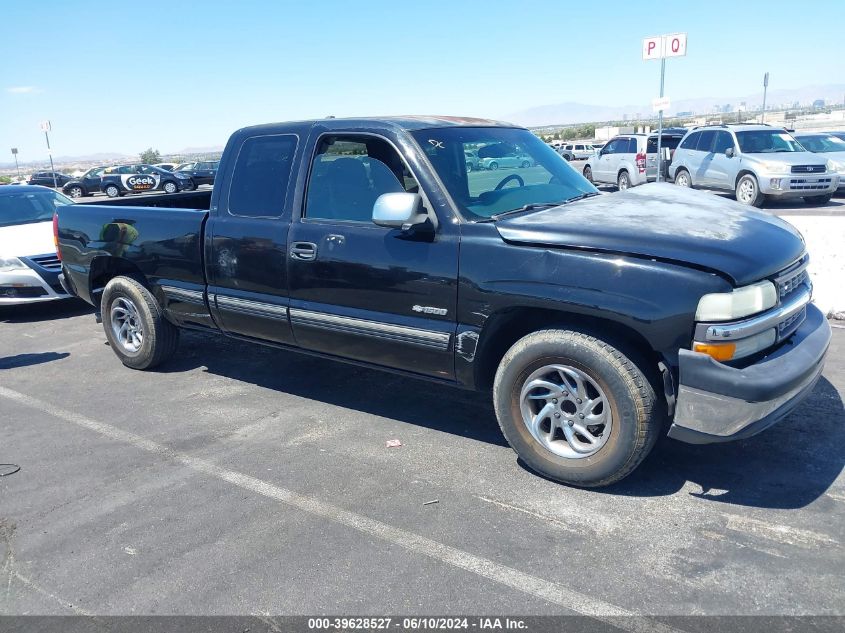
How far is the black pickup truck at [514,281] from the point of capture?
3348 mm

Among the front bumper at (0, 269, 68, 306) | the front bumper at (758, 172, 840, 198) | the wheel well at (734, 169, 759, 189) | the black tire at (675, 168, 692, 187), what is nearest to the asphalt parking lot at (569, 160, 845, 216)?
the front bumper at (758, 172, 840, 198)

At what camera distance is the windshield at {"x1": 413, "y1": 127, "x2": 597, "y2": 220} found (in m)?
4.22

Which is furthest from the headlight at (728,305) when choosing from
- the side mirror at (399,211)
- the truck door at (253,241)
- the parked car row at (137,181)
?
the parked car row at (137,181)

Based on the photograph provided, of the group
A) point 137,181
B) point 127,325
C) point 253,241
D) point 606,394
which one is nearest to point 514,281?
point 606,394

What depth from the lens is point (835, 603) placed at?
108 inches

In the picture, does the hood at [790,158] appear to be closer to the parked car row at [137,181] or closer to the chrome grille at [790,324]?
the chrome grille at [790,324]

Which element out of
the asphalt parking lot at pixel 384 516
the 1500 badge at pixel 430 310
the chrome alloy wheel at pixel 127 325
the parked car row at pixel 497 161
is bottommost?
the asphalt parking lot at pixel 384 516

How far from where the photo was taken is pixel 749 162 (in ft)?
50.2

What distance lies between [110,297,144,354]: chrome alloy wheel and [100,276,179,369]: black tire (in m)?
0.02

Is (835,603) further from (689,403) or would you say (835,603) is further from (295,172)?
(295,172)

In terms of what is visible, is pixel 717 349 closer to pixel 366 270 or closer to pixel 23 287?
pixel 366 270

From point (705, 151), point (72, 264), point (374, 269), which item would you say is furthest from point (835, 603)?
point (705, 151)

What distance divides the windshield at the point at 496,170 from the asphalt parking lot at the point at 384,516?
1.52m

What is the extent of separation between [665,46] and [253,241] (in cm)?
1309
